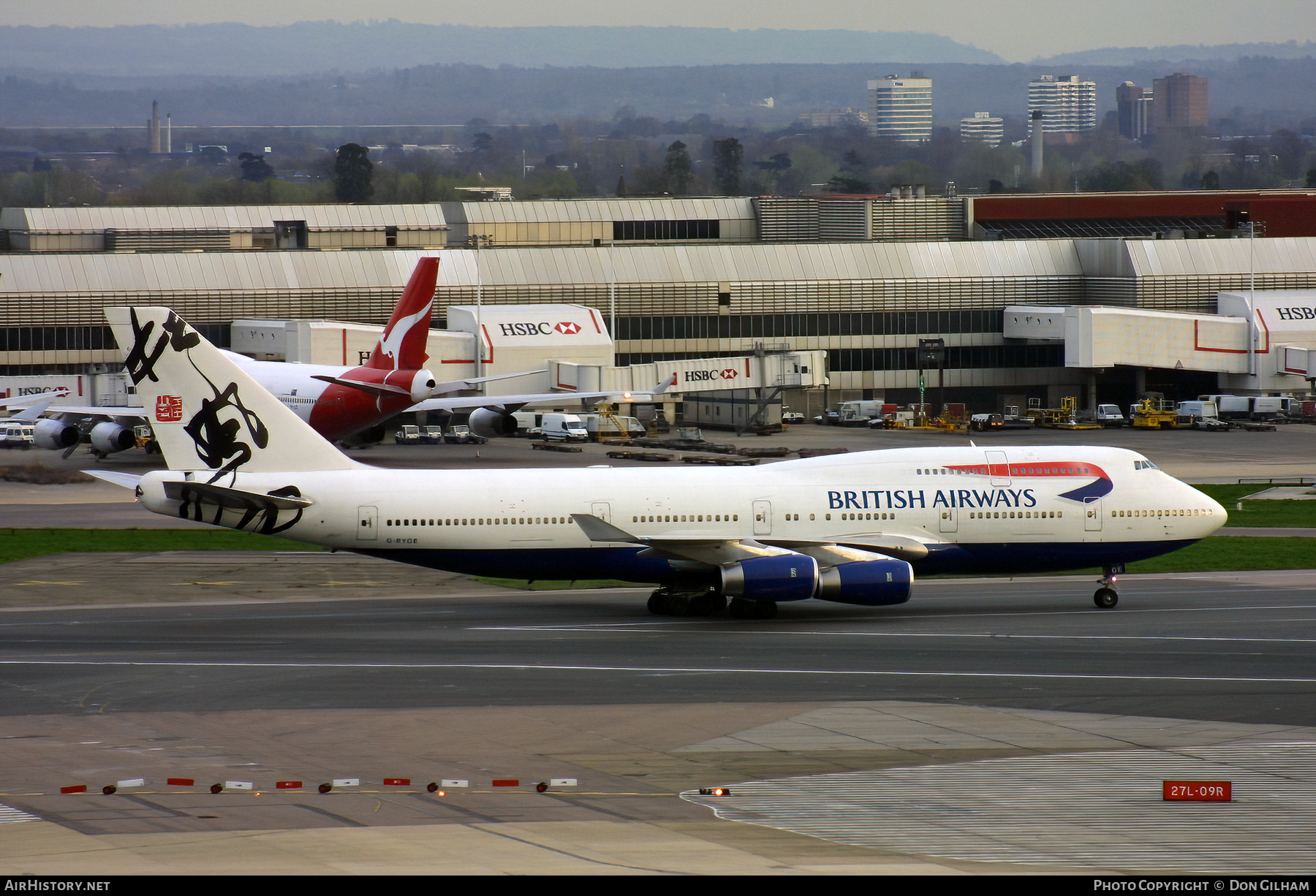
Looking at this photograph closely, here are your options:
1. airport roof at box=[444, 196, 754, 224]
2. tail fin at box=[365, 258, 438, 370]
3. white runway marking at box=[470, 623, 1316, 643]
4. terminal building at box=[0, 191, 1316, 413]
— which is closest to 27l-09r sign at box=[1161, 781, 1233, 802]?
white runway marking at box=[470, 623, 1316, 643]

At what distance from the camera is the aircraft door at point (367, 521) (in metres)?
48.5

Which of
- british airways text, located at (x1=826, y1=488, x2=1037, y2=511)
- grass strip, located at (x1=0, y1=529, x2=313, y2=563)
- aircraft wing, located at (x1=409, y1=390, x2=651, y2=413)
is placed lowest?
grass strip, located at (x1=0, y1=529, x2=313, y2=563)

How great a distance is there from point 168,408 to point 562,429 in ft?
190

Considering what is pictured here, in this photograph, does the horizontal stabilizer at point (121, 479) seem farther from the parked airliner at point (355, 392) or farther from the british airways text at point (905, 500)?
the parked airliner at point (355, 392)

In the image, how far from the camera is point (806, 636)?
45125 millimetres

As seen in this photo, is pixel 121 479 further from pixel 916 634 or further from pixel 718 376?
pixel 718 376

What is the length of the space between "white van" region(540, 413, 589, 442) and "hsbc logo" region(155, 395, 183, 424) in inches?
2243

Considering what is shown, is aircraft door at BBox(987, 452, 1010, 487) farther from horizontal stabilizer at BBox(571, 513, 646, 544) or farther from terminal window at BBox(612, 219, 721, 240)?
terminal window at BBox(612, 219, 721, 240)

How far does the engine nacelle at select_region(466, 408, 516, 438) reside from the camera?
104 m

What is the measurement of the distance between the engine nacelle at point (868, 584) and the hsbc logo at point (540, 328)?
71689 millimetres

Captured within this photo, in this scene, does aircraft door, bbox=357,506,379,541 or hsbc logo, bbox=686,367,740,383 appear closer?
aircraft door, bbox=357,506,379,541

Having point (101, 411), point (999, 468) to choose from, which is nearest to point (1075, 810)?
point (999, 468)

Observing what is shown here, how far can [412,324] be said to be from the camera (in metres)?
90.1

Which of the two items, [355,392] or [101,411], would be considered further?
[101,411]
